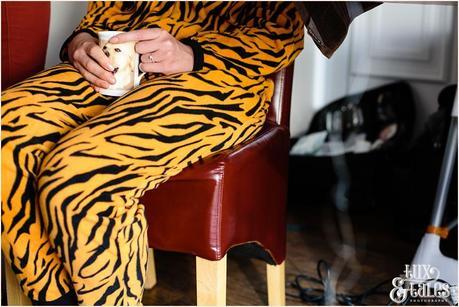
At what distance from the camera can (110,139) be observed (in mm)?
1035

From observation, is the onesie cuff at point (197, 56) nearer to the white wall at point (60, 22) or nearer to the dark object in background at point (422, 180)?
the white wall at point (60, 22)

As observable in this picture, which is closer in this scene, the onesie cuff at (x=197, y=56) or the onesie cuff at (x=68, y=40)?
the onesie cuff at (x=197, y=56)

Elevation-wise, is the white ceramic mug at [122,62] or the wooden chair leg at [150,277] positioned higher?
the white ceramic mug at [122,62]

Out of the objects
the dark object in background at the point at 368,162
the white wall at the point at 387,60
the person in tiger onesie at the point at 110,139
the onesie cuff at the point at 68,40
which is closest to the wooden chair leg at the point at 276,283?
the person in tiger onesie at the point at 110,139

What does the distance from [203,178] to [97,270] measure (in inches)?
9.6

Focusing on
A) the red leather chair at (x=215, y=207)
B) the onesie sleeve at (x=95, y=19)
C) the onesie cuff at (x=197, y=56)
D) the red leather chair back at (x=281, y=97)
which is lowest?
the red leather chair at (x=215, y=207)

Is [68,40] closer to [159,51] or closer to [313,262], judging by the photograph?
[159,51]

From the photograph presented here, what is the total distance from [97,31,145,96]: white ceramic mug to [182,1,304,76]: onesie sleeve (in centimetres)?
10

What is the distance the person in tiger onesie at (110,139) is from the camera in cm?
101

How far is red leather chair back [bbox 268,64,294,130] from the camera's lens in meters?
1.39

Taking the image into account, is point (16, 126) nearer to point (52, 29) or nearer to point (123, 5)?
point (123, 5)

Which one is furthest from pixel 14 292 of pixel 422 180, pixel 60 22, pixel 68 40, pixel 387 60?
pixel 387 60

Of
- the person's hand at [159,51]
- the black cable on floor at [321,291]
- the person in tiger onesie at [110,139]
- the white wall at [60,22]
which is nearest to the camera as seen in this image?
the person in tiger onesie at [110,139]

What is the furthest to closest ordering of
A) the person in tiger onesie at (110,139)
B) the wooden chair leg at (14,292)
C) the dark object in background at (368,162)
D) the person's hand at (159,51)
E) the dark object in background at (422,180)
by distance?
the dark object in background at (368,162) < the dark object in background at (422,180) < the wooden chair leg at (14,292) < the person's hand at (159,51) < the person in tiger onesie at (110,139)
